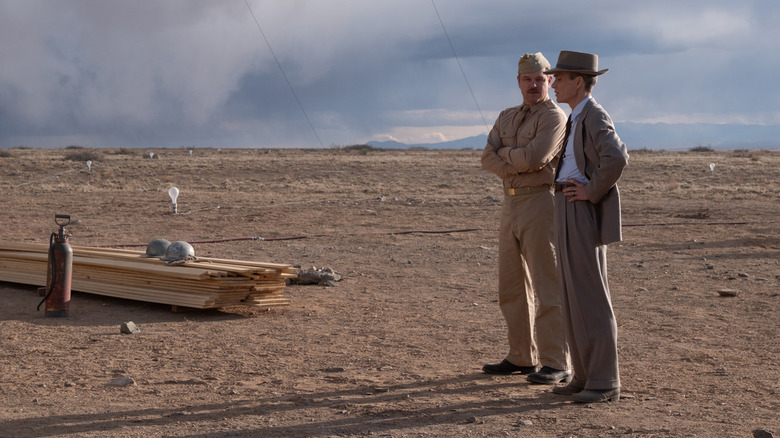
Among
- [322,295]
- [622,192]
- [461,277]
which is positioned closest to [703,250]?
[461,277]

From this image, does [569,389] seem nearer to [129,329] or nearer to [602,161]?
[602,161]

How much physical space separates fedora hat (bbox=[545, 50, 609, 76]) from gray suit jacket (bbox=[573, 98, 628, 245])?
0.19m

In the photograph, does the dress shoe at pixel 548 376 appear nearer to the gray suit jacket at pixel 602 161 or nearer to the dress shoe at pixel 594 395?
the dress shoe at pixel 594 395

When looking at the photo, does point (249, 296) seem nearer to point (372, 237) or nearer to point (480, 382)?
point (480, 382)

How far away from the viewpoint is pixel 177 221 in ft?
60.4

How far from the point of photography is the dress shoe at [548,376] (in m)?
5.87

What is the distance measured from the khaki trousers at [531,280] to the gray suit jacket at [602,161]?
0.62m

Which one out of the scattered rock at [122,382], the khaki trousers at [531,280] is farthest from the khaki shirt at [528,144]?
the scattered rock at [122,382]

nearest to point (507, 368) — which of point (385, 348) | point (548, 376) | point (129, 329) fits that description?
point (548, 376)

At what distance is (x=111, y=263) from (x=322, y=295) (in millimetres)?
2353

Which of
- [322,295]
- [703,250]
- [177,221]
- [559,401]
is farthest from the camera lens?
[177,221]

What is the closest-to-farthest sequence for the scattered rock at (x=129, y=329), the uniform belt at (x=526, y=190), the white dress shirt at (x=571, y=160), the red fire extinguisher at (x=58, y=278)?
the white dress shirt at (x=571, y=160)
the uniform belt at (x=526, y=190)
the scattered rock at (x=129, y=329)
the red fire extinguisher at (x=58, y=278)

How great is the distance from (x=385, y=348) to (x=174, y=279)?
2616 millimetres

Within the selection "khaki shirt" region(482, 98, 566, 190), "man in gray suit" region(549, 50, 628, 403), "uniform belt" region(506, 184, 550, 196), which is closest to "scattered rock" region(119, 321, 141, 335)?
"khaki shirt" region(482, 98, 566, 190)
